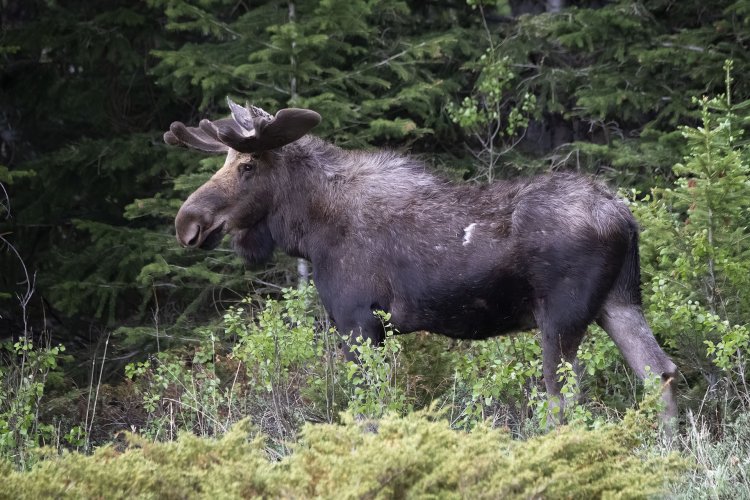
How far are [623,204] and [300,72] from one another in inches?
199

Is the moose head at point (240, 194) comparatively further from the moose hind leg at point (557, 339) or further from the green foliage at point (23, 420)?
the moose hind leg at point (557, 339)

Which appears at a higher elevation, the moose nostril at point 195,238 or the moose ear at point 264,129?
the moose ear at point 264,129

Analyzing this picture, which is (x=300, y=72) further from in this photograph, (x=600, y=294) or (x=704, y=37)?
(x=600, y=294)

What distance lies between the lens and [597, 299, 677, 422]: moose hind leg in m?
6.74

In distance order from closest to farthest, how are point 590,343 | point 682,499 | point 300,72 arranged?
point 682,499, point 590,343, point 300,72

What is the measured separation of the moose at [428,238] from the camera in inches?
259

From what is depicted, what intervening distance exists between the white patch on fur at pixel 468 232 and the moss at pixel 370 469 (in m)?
2.33

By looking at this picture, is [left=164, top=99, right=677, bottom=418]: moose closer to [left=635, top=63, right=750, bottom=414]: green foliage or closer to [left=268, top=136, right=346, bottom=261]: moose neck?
[left=268, top=136, right=346, bottom=261]: moose neck

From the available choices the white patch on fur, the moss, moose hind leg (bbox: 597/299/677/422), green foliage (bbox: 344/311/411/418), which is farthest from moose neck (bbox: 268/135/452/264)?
the moss

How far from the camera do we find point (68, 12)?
12625mm

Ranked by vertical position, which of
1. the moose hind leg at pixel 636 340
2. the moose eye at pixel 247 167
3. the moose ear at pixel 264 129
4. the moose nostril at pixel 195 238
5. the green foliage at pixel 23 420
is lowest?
the green foliage at pixel 23 420

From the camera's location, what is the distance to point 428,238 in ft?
23.1

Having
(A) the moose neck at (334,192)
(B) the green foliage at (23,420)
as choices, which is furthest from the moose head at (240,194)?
(B) the green foliage at (23,420)

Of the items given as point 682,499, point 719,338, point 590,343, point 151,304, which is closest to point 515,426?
point 590,343
